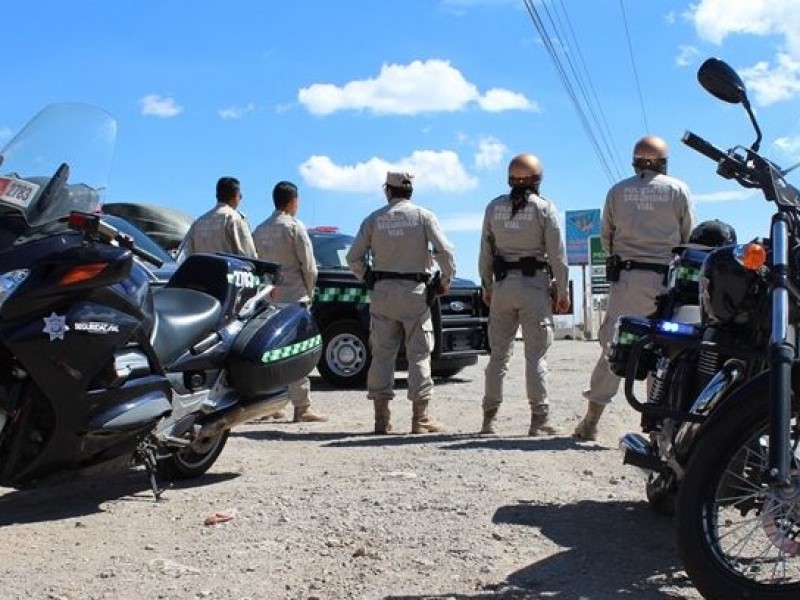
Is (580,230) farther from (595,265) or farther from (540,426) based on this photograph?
(540,426)

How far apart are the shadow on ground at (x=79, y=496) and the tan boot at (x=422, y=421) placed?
209 cm

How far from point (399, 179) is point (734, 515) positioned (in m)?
4.93

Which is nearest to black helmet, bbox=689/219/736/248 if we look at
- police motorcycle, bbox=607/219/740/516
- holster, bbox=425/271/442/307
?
police motorcycle, bbox=607/219/740/516

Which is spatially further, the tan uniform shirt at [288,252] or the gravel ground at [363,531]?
the tan uniform shirt at [288,252]

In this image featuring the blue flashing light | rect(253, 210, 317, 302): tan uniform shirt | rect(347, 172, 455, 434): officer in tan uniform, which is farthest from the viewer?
rect(253, 210, 317, 302): tan uniform shirt

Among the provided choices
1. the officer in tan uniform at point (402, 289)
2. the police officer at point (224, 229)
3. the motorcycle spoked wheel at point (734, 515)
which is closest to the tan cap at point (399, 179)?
the officer in tan uniform at point (402, 289)

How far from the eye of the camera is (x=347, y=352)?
1034 centimetres

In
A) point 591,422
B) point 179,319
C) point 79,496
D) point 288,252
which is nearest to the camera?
point 179,319

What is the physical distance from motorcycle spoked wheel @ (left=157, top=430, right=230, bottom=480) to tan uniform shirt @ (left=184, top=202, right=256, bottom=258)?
3.12m

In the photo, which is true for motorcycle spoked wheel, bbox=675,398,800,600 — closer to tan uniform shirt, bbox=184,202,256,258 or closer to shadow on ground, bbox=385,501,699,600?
shadow on ground, bbox=385,501,699,600

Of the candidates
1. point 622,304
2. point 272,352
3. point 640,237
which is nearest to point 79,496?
point 272,352

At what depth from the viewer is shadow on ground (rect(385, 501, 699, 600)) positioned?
3.42 m

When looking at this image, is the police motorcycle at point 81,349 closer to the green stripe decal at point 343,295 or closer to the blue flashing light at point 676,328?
the blue flashing light at point 676,328

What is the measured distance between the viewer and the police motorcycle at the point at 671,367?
3465 mm
